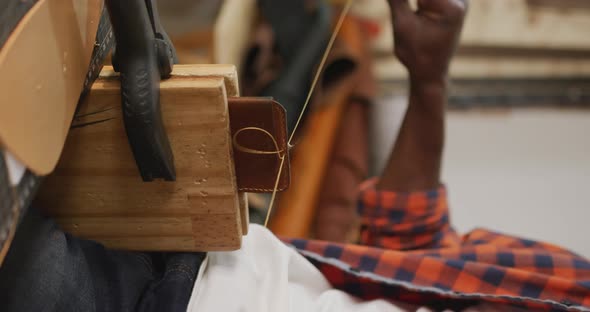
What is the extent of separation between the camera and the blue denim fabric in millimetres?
368

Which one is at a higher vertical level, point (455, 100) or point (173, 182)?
point (173, 182)

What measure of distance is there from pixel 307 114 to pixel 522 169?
0.52 m

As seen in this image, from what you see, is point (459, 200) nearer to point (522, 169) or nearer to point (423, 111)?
point (522, 169)

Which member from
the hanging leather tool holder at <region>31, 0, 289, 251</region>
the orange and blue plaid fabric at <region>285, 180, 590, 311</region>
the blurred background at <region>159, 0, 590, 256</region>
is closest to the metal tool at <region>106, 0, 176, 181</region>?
the hanging leather tool holder at <region>31, 0, 289, 251</region>

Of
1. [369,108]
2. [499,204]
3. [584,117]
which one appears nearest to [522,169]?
[499,204]

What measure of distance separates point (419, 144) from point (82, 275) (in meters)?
0.42

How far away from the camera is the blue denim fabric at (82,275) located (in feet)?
1.21

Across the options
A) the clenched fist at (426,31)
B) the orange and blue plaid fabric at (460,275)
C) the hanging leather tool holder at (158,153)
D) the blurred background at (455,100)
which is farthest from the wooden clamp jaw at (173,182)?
the blurred background at (455,100)

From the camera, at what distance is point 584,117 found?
130 centimetres

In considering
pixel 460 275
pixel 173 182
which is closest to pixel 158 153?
pixel 173 182

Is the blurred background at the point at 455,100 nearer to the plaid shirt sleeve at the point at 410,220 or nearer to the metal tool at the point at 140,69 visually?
the plaid shirt sleeve at the point at 410,220

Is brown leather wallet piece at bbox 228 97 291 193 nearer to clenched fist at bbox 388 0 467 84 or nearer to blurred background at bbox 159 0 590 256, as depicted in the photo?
clenched fist at bbox 388 0 467 84

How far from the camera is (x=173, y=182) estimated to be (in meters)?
0.40

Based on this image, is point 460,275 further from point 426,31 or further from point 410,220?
point 426,31
